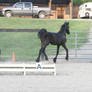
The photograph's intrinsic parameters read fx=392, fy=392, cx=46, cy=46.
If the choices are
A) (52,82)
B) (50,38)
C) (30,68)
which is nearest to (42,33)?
(50,38)

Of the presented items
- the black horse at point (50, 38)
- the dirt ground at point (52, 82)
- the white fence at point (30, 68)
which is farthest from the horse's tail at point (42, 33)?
the white fence at point (30, 68)

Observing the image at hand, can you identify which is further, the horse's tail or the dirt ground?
the horse's tail

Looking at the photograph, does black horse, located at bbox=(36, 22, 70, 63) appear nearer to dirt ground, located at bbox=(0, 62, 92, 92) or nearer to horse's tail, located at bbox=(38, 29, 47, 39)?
horse's tail, located at bbox=(38, 29, 47, 39)

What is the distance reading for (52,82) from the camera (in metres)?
12.6

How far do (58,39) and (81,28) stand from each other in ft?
40.2

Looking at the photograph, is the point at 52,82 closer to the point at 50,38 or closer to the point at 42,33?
the point at 42,33

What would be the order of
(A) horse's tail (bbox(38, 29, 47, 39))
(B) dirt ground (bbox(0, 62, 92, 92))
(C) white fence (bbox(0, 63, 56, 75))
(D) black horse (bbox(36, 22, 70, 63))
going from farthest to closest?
(D) black horse (bbox(36, 22, 70, 63)) → (A) horse's tail (bbox(38, 29, 47, 39)) → (C) white fence (bbox(0, 63, 56, 75)) → (B) dirt ground (bbox(0, 62, 92, 92))

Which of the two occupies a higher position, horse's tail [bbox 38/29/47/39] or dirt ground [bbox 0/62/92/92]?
horse's tail [bbox 38/29/47/39]

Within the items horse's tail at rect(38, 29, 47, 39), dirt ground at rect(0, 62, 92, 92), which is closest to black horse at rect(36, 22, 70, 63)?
horse's tail at rect(38, 29, 47, 39)

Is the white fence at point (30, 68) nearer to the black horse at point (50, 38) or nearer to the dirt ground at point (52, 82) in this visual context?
the dirt ground at point (52, 82)

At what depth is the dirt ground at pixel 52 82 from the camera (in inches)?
446

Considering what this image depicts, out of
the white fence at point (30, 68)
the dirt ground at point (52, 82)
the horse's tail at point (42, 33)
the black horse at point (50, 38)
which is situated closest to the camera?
the dirt ground at point (52, 82)

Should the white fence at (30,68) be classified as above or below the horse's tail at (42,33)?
below

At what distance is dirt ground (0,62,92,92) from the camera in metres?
11.3
